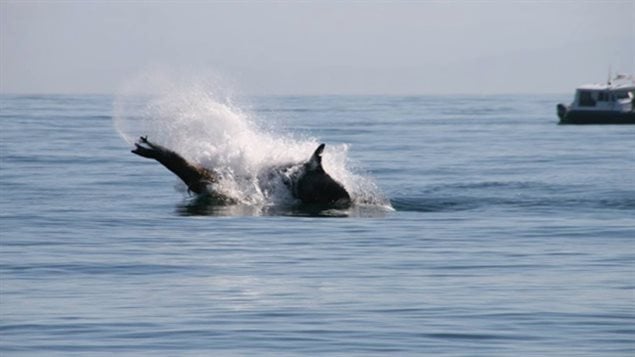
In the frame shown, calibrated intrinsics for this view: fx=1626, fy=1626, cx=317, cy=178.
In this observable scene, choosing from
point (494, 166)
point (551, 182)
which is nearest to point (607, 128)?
point (494, 166)

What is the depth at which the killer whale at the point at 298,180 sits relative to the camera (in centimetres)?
3284

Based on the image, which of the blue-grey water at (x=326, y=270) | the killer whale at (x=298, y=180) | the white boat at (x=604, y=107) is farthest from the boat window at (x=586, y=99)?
Result: the killer whale at (x=298, y=180)

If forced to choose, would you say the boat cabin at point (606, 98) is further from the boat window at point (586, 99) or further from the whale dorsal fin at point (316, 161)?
the whale dorsal fin at point (316, 161)

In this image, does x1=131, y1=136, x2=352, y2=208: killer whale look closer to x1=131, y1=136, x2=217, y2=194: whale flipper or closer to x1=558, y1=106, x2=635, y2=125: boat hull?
x1=131, y1=136, x2=217, y2=194: whale flipper

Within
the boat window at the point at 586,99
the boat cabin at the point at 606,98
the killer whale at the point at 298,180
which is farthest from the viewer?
the boat window at the point at 586,99

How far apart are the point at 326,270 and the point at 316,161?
31.5 feet

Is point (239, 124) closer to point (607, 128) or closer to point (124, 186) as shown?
point (124, 186)

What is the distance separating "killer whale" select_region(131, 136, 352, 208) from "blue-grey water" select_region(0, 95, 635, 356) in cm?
59

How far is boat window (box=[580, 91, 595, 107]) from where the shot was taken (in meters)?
100

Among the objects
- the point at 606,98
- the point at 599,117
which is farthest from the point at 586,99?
the point at 599,117

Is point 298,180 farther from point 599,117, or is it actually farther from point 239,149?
point 599,117

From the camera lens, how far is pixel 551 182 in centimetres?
4259

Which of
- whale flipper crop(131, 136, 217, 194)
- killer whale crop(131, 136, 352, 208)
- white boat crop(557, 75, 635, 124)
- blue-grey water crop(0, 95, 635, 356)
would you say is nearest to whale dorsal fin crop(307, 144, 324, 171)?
killer whale crop(131, 136, 352, 208)

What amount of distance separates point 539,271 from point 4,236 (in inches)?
390
